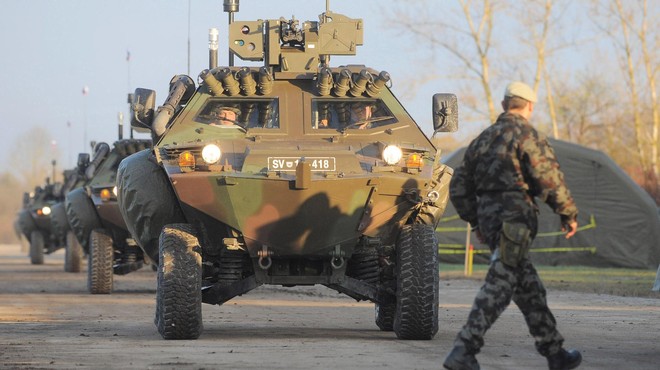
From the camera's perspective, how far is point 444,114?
1298cm

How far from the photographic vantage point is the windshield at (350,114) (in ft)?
41.9

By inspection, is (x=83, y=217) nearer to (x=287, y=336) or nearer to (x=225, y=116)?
(x=225, y=116)

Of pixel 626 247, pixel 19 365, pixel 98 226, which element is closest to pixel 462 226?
pixel 626 247

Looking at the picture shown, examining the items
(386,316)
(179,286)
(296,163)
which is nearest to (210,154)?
(296,163)

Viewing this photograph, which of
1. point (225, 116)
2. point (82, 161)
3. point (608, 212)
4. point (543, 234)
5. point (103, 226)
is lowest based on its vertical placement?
point (543, 234)

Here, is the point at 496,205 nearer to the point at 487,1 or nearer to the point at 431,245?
the point at 431,245

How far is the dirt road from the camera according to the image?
984 centimetres

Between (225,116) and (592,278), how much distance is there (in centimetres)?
1494

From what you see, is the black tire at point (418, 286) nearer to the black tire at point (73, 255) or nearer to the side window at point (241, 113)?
the side window at point (241, 113)

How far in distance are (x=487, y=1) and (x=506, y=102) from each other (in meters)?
36.0

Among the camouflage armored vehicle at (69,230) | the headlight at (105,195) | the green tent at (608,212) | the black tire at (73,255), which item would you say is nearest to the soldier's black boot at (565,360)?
the headlight at (105,195)

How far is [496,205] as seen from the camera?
8898 millimetres

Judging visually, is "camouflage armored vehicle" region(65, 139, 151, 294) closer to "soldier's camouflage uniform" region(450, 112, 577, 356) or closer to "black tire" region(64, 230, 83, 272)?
"black tire" region(64, 230, 83, 272)

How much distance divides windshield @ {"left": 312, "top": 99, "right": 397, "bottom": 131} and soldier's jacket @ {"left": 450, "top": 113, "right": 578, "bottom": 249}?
376 cm
